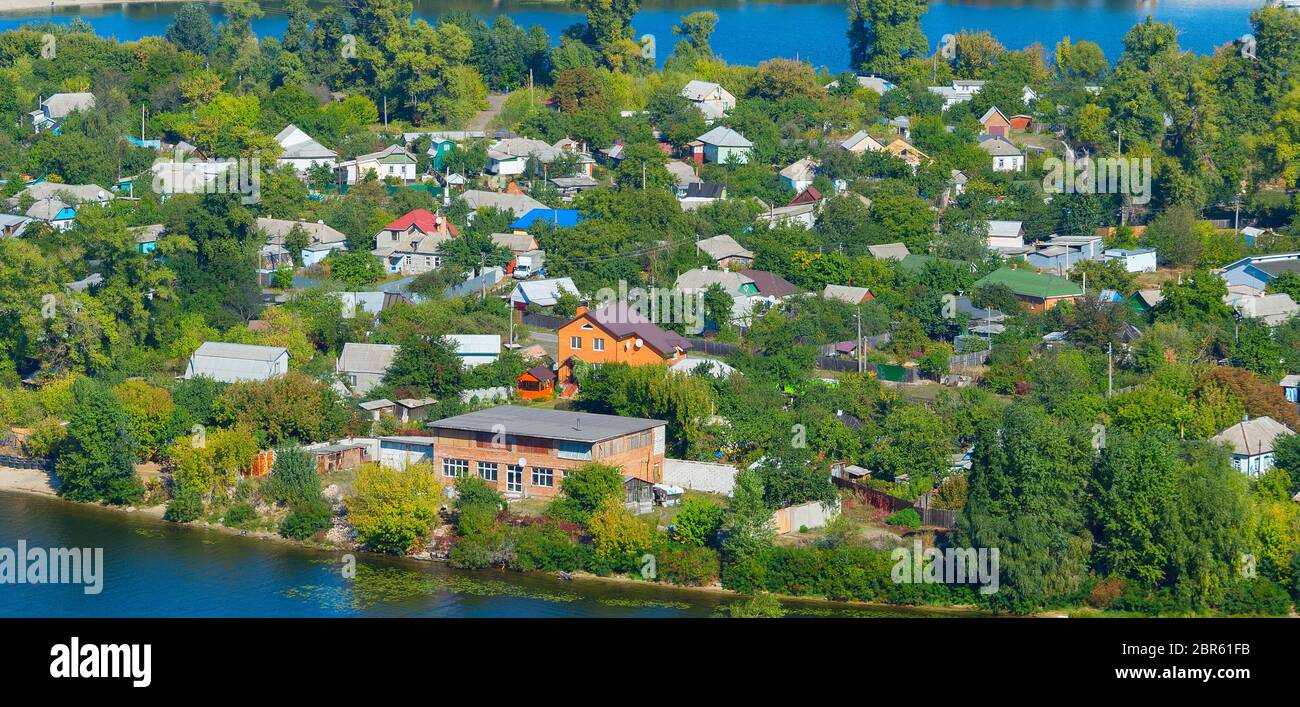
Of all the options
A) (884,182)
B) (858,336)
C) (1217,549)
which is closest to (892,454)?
(1217,549)

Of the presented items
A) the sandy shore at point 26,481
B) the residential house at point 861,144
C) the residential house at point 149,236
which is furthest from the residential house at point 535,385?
the residential house at point 861,144

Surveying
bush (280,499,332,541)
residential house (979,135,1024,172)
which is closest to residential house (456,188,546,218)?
residential house (979,135,1024,172)

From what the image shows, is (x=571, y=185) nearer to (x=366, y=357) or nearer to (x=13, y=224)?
(x=13, y=224)

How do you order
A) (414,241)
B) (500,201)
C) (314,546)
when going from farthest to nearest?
(500,201)
(414,241)
(314,546)

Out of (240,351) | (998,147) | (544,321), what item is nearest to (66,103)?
(544,321)

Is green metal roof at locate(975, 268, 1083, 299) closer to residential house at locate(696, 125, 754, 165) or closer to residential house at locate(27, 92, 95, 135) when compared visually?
residential house at locate(696, 125, 754, 165)

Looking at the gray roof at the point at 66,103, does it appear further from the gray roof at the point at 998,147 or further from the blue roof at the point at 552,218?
the gray roof at the point at 998,147

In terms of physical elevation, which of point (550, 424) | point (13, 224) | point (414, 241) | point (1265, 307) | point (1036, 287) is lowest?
point (550, 424)
